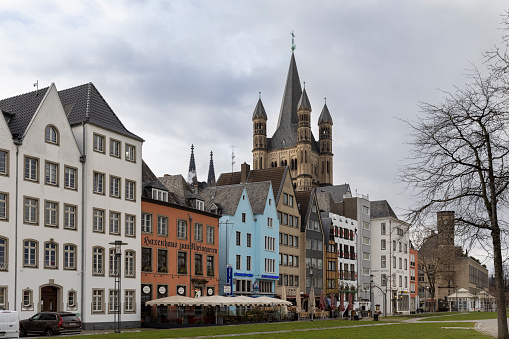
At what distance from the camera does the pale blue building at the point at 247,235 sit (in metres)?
75.9

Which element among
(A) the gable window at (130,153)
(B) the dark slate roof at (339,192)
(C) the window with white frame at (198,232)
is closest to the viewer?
(A) the gable window at (130,153)

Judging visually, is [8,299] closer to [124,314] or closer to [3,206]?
[3,206]

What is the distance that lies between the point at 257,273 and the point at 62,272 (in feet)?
107

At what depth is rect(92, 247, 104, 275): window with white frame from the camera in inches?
2147

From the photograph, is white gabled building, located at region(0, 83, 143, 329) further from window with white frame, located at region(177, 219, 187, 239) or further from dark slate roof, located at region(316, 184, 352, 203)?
dark slate roof, located at region(316, 184, 352, 203)

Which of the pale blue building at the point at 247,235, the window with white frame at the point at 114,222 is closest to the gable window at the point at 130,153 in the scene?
the window with white frame at the point at 114,222

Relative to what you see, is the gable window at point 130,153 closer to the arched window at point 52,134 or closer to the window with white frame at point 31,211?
the arched window at point 52,134

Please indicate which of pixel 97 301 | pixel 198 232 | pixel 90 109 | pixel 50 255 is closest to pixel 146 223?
pixel 198 232

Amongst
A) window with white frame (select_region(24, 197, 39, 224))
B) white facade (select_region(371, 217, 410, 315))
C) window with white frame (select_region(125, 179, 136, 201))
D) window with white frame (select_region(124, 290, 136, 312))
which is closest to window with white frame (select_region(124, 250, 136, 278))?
window with white frame (select_region(124, 290, 136, 312))

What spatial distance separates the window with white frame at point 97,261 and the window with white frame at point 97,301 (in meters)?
1.46

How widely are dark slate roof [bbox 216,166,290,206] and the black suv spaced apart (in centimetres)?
4666

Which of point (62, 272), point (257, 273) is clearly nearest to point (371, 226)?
point (257, 273)

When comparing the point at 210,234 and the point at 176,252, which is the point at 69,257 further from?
the point at 210,234

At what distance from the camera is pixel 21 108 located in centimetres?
5297
